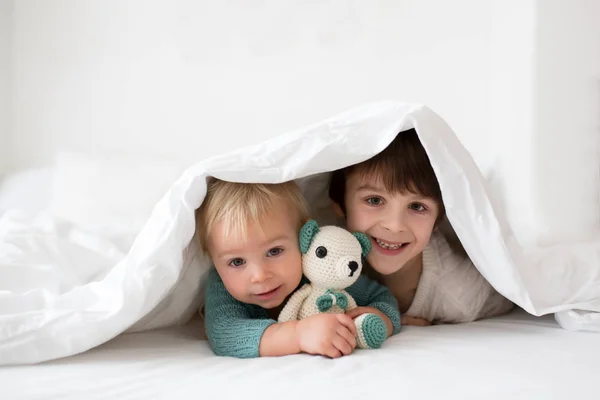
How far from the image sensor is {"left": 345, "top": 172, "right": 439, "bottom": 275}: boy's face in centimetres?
112

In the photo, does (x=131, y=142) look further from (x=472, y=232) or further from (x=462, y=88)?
(x=472, y=232)

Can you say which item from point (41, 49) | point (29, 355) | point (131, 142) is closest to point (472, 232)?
point (29, 355)

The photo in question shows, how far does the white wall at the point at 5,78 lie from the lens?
2156 millimetres

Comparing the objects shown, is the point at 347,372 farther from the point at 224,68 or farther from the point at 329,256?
the point at 224,68

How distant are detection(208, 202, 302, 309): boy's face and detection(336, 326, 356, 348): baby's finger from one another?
0.14m

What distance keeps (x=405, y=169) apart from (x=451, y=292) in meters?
0.28

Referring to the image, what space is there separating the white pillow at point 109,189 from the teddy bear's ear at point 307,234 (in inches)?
18.9

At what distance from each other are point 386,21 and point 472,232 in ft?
3.36

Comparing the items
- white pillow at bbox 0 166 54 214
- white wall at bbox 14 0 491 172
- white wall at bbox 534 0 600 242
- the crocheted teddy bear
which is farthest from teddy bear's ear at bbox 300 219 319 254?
white pillow at bbox 0 166 54 214

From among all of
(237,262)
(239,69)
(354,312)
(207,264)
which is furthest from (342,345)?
(239,69)

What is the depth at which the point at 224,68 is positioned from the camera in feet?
6.57

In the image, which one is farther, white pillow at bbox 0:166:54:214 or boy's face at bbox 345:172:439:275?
white pillow at bbox 0:166:54:214

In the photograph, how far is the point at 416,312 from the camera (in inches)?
48.9

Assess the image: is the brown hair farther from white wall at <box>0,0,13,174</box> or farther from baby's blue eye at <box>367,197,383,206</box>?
white wall at <box>0,0,13,174</box>
